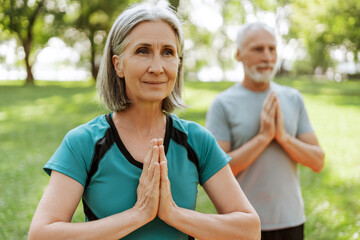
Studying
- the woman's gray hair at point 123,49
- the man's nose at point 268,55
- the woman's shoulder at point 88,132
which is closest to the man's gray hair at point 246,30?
the man's nose at point 268,55

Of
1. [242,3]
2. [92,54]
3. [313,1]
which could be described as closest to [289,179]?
[242,3]

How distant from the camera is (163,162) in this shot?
1548mm

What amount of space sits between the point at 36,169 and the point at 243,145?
21.5 feet

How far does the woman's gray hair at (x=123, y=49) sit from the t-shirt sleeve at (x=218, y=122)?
2.96ft

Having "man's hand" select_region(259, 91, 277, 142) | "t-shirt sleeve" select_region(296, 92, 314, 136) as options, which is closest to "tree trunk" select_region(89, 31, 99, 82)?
"t-shirt sleeve" select_region(296, 92, 314, 136)

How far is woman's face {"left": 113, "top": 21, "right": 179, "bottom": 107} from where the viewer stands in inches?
64.9

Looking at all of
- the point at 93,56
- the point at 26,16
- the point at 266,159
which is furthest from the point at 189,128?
the point at 93,56

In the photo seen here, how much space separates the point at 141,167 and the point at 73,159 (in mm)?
281

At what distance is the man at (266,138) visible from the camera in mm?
2732

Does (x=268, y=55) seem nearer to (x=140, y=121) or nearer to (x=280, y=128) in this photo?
(x=280, y=128)

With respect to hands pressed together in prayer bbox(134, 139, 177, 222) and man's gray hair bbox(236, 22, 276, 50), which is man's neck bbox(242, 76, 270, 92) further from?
hands pressed together in prayer bbox(134, 139, 177, 222)

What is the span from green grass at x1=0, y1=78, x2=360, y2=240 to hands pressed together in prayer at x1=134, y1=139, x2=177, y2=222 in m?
0.51

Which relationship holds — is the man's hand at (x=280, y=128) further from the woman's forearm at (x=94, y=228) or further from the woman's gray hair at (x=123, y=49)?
the woman's forearm at (x=94, y=228)

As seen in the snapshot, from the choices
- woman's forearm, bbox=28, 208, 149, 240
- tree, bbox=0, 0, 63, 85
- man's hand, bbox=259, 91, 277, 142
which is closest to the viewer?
woman's forearm, bbox=28, 208, 149, 240
